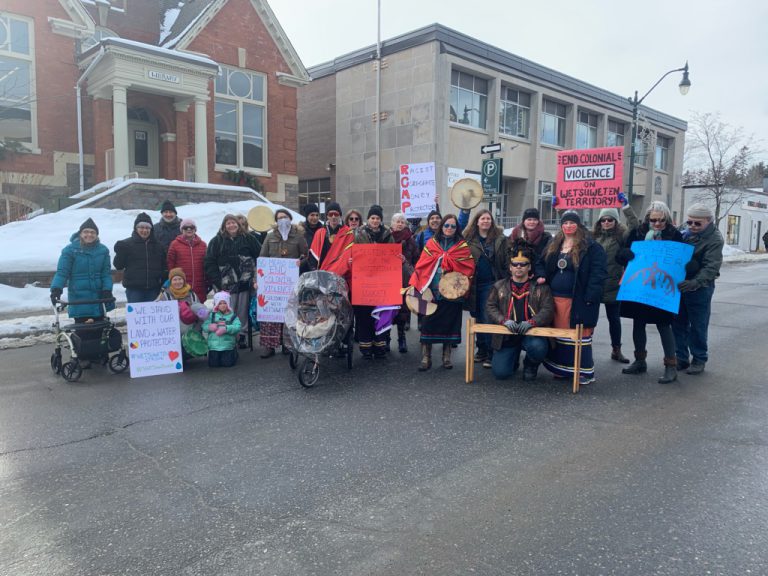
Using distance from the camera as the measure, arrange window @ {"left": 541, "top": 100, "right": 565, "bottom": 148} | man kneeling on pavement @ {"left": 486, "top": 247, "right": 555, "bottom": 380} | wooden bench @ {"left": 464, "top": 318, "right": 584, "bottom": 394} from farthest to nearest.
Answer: window @ {"left": 541, "top": 100, "right": 565, "bottom": 148} → man kneeling on pavement @ {"left": 486, "top": 247, "right": 555, "bottom": 380} → wooden bench @ {"left": 464, "top": 318, "right": 584, "bottom": 394}

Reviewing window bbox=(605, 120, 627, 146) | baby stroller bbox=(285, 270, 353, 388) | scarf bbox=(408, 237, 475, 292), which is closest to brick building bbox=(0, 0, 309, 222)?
baby stroller bbox=(285, 270, 353, 388)

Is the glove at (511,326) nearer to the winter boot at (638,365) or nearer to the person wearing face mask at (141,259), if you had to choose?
the winter boot at (638,365)

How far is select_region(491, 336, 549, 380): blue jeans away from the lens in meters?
6.52

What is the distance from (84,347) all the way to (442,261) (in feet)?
14.4

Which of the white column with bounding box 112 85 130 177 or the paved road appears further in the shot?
the white column with bounding box 112 85 130 177

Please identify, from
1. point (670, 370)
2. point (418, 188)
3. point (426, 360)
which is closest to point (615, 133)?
point (418, 188)

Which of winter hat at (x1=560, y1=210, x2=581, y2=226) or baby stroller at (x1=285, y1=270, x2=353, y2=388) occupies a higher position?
winter hat at (x1=560, y1=210, x2=581, y2=226)

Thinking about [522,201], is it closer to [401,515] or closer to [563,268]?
[563,268]

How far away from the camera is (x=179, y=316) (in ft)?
23.5

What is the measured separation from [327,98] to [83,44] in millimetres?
13756

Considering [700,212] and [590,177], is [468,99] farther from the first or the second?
[700,212]

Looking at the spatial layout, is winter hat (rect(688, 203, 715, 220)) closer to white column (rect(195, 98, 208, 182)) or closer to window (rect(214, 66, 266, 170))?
white column (rect(195, 98, 208, 182))

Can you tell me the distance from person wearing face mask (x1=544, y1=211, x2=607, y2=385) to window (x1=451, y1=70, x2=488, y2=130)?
22.9m

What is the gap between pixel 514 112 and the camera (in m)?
31.8
